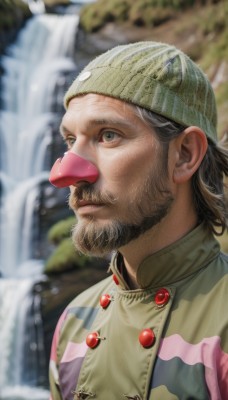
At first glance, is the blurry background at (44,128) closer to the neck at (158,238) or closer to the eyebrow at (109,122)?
the neck at (158,238)

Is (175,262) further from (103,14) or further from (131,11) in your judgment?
(103,14)

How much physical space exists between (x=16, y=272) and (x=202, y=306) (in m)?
8.33

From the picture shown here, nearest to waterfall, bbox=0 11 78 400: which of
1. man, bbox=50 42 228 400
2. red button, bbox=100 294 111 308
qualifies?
red button, bbox=100 294 111 308

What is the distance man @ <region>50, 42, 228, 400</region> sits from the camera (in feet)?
Result: 5.35

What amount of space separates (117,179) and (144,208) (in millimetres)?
125

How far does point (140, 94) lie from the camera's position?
1.71 meters

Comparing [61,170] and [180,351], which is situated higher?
[61,170]

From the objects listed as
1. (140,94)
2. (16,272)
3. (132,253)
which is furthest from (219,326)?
(16,272)

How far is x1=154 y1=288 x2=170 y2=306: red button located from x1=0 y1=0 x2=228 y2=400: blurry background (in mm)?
3592

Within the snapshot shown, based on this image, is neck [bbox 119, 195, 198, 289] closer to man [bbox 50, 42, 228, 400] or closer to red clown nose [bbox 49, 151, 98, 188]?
man [bbox 50, 42, 228, 400]

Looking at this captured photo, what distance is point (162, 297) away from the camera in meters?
1.70

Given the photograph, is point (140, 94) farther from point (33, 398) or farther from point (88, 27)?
point (88, 27)

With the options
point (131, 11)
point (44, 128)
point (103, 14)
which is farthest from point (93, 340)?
point (103, 14)

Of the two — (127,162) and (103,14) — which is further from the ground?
(127,162)
